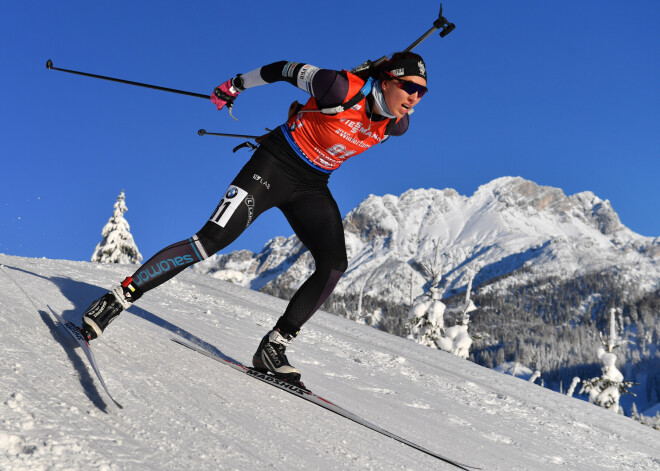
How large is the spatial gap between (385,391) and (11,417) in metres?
3.49

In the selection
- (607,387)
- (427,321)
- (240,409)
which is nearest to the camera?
(240,409)

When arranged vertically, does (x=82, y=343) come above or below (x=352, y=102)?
below

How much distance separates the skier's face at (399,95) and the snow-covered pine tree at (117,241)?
27266 mm

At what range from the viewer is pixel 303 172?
383cm

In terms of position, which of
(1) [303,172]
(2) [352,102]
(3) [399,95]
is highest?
(3) [399,95]

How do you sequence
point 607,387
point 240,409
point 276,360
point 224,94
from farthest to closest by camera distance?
point 607,387 → point 224,94 → point 276,360 → point 240,409

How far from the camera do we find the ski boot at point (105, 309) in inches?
120

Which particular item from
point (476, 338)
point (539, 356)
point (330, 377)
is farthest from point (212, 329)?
point (539, 356)

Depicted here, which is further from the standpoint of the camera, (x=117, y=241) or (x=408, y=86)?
(x=117, y=241)

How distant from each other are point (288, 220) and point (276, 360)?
1.10m

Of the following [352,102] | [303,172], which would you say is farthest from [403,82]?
[303,172]

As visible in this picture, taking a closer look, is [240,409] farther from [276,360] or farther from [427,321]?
[427,321]

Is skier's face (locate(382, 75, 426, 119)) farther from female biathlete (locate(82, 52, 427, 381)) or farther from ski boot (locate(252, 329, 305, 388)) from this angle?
ski boot (locate(252, 329, 305, 388))

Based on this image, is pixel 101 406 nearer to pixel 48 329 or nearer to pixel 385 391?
pixel 48 329
